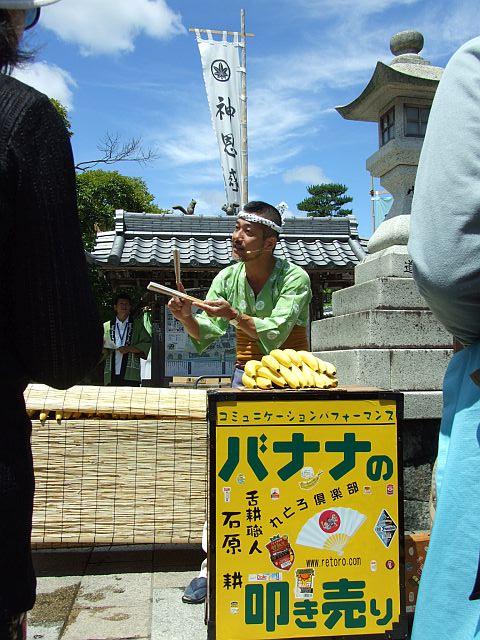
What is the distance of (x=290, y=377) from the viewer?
2754mm

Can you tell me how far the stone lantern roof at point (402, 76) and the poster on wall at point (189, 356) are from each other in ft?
18.6

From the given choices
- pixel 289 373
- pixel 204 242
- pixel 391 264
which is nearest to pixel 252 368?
pixel 289 373

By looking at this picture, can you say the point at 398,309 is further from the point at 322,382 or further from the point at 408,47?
the point at 408,47

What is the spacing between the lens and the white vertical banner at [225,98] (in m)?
12.1

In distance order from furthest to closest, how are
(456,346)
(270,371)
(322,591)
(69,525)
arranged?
(69,525) < (270,371) < (322,591) < (456,346)

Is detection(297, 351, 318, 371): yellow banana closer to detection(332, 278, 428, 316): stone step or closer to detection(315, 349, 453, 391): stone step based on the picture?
detection(315, 349, 453, 391): stone step

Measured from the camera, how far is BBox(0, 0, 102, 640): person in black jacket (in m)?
1.01

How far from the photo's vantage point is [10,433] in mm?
1022

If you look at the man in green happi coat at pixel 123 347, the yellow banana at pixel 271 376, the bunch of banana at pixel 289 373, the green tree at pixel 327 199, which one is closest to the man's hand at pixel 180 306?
the bunch of banana at pixel 289 373

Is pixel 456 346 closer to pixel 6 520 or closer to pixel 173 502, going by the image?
pixel 6 520

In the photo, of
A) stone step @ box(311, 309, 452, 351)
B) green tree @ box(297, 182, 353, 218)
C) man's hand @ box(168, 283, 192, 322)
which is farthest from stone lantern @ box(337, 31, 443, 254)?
green tree @ box(297, 182, 353, 218)

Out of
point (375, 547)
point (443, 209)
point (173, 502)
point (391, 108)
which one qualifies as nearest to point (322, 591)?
point (375, 547)

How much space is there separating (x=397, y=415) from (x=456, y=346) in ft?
4.25

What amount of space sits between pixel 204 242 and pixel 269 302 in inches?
273
